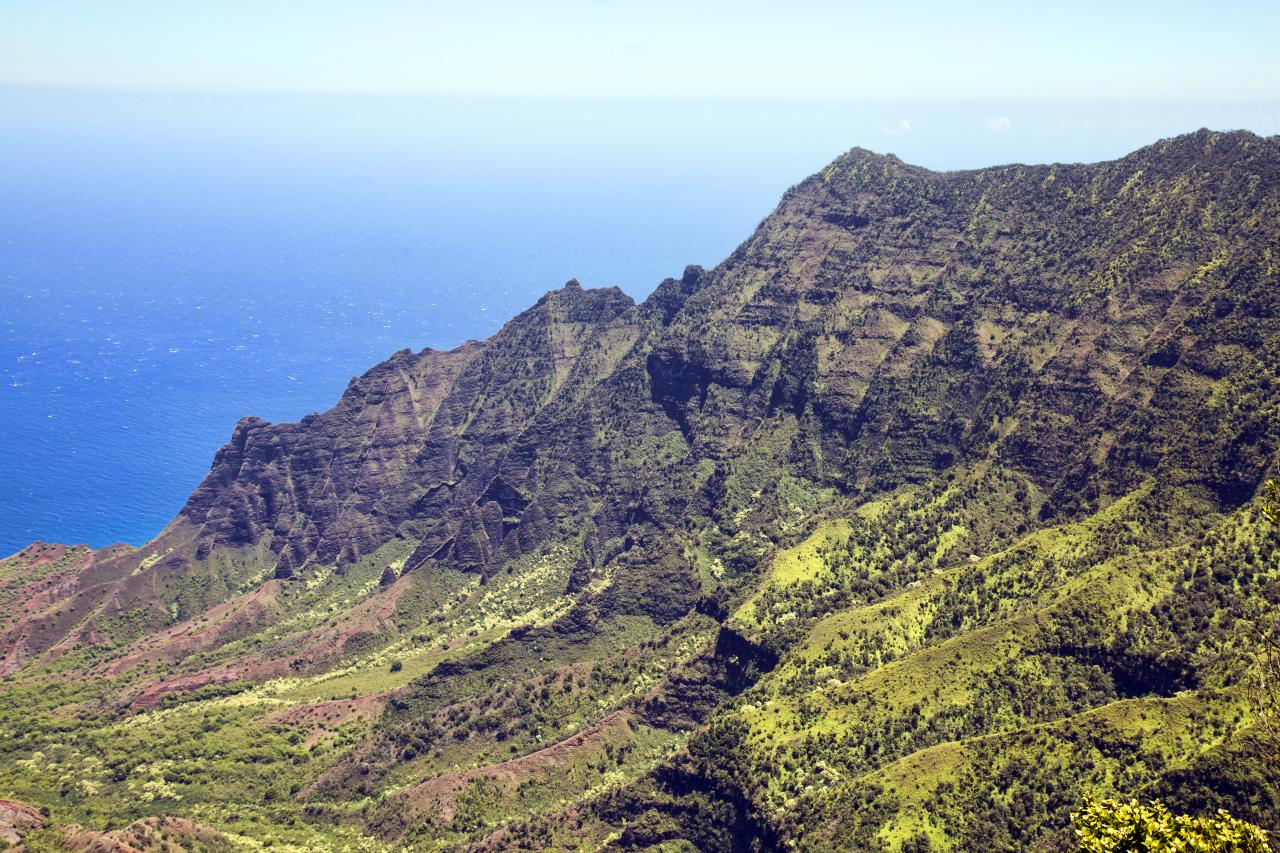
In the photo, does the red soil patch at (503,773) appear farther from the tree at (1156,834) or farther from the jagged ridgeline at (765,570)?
the tree at (1156,834)

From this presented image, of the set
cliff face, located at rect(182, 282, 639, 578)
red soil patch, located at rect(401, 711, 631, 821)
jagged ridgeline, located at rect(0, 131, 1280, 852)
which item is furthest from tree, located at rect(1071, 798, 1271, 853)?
cliff face, located at rect(182, 282, 639, 578)

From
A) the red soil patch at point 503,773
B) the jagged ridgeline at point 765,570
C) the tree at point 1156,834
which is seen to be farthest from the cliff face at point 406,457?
the tree at point 1156,834

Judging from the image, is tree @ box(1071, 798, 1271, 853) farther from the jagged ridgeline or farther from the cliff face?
the cliff face

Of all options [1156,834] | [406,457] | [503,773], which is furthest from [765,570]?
[1156,834]

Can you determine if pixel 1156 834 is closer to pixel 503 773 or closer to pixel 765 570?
pixel 503 773

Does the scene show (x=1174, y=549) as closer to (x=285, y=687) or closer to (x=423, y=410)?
(x=285, y=687)
